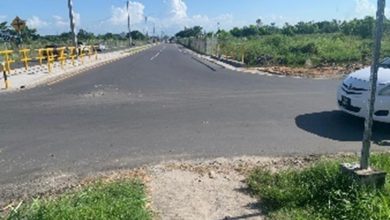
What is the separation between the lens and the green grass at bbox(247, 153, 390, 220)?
4488 mm

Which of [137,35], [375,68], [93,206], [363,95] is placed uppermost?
[137,35]

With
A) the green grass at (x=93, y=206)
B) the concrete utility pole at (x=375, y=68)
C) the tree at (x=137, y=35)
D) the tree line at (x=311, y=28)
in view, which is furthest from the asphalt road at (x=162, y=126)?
the tree at (x=137, y=35)

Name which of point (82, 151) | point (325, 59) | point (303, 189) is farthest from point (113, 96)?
point (325, 59)

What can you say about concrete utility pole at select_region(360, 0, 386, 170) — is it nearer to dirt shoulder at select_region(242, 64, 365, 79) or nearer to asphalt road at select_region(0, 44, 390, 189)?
asphalt road at select_region(0, 44, 390, 189)

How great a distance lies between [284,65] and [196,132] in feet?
55.9

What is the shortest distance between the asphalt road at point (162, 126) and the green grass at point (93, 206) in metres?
1.32

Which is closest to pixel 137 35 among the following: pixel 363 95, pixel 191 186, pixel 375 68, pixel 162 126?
pixel 162 126

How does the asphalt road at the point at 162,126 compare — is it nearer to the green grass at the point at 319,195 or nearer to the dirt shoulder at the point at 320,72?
the green grass at the point at 319,195

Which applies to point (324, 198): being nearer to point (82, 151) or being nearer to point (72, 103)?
point (82, 151)

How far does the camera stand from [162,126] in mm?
9258

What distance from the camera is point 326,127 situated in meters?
8.88

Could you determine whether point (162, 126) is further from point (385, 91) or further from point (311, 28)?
point (311, 28)

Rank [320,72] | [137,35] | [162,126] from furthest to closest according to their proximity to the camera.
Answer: [137,35] < [320,72] < [162,126]

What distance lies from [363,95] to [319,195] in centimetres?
407
